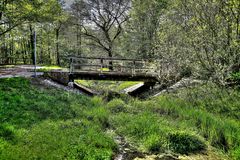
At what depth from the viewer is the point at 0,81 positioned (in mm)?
13641

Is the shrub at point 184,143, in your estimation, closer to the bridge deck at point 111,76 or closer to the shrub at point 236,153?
the shrub at point 236,153

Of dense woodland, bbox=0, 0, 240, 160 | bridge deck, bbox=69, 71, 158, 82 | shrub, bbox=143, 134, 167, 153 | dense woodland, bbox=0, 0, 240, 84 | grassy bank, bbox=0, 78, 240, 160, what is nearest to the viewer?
grassy bank, bbox=0, 78, 240, 160

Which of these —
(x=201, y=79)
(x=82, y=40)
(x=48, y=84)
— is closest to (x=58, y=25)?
(x=82, y=40)

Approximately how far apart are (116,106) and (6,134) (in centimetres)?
638

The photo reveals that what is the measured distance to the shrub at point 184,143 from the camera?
25.8 ft

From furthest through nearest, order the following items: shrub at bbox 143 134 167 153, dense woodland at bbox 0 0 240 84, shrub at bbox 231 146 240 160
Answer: dense woodland at bbox 0 0 240 84, shrub at bbox 143 134 167 153, shrub at bbox 231 146 240 160

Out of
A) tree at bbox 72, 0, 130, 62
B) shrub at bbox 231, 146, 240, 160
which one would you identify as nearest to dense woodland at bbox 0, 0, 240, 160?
shrub at bbox 231, 146, 240, 160

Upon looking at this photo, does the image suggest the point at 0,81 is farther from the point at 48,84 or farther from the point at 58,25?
the point at 58,25

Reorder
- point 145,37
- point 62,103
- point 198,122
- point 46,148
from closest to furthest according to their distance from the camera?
1. point 46,148
2. point 198,122
3. point 62,103
4. point 145,37

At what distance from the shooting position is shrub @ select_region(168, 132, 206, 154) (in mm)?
7853

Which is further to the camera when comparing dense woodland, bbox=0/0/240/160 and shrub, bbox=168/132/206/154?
shrub, bbox=168/132/206/154

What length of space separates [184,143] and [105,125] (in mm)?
3279

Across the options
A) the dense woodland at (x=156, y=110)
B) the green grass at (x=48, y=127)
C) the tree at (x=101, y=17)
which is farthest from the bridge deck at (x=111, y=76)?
the tree at (x=101, y=17)

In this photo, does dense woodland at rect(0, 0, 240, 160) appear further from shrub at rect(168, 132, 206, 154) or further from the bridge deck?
the bridge deck
